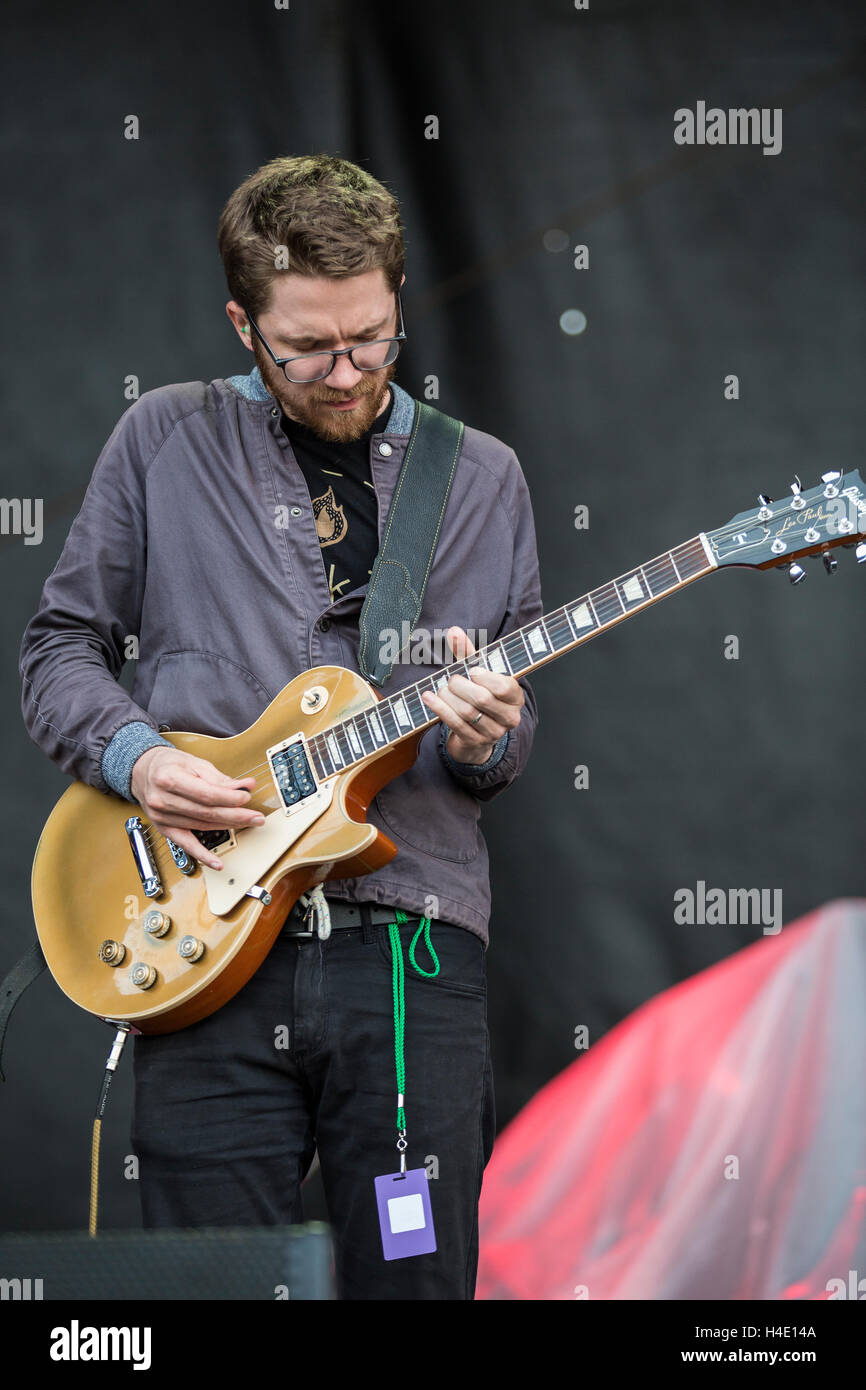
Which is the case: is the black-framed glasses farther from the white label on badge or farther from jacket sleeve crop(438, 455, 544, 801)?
the white label on badge

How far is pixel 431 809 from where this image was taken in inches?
93.3

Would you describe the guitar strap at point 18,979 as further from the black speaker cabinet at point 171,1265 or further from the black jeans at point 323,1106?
the black speaker cabinet at point 171,1265

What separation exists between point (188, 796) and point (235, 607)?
35 centimetres

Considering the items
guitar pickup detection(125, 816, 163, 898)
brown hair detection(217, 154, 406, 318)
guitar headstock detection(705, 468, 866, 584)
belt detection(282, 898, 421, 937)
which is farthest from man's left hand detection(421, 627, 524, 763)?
brown hair detection(217, 154, 406, 318)

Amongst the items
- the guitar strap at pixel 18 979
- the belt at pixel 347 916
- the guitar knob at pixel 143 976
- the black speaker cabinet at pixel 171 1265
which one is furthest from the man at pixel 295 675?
the black speaker cabinet at pixel 171 1265

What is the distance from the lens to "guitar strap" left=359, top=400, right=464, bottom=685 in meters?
2.36

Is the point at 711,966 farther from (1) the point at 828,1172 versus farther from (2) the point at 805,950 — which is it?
(1) the point at 828,1172

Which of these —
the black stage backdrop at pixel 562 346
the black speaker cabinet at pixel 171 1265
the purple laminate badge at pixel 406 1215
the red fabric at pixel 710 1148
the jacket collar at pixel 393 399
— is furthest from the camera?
the black stage backdrop at pixel 562 346

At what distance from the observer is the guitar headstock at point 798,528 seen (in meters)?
2.23

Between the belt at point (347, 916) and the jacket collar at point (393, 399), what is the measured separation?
85 cm

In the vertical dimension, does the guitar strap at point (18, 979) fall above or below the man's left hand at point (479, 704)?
below

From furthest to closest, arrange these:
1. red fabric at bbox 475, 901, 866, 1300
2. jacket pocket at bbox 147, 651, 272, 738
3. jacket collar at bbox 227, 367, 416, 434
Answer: red fabric at bbox 475, 901, 866, 1300 → jacket collar at bbox 227, 367, 416, 434 → jacket pocket at bbox 147, 651, 272, 738

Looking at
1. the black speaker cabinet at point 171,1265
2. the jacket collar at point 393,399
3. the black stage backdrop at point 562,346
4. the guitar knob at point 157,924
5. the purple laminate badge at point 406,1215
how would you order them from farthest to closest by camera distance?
the black stage backdrop at point 562,346, the jacket collar at point 393,399, the guitar knob at point 157,924, the purple laminate badge at point 406,1215, the black speaker cabinet at point 171,1265

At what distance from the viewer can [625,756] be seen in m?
3.28
